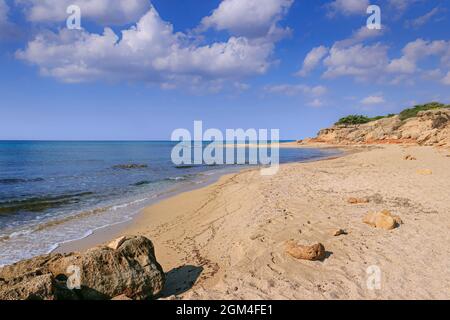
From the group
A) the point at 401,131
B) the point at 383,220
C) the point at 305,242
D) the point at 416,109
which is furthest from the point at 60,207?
the point at 416,109

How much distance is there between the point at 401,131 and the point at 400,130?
121 centimetres

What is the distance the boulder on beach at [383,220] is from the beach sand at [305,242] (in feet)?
0.54

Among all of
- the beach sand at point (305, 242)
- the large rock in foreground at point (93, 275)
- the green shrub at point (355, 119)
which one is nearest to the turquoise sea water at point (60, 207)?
the beach sand at point (305, 242)

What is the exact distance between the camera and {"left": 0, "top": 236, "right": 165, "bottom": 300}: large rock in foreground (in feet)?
15.0

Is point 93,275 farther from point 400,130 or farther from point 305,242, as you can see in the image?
point 400,130

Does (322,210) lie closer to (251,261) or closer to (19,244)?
(251,261)

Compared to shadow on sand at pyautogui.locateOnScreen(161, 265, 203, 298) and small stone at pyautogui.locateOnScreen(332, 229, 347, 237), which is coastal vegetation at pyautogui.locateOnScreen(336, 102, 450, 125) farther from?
shadow on sand at pyautogui.locateOnScreen(161, 265, 203, 298)

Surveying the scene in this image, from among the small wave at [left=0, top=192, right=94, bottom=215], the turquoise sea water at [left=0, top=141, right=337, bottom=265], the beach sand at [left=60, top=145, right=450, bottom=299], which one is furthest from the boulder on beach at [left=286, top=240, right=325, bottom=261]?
the small wave at [left=0, top=192, right=94, bottom=215]

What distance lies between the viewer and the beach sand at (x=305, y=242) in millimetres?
5539

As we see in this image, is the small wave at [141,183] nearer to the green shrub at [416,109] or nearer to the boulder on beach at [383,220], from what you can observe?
the boulder on beach at [383,220]

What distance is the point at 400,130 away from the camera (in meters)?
62.3
